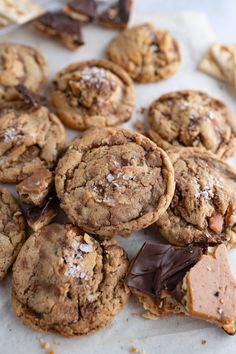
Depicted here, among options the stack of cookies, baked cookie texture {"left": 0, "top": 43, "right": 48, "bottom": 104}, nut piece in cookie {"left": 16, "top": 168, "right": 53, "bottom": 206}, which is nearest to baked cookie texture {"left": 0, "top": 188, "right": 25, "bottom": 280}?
the stack of cookies

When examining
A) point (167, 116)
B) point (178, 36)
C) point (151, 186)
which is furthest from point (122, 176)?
point (178, 36)

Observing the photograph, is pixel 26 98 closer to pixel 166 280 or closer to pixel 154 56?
pixel 154 56

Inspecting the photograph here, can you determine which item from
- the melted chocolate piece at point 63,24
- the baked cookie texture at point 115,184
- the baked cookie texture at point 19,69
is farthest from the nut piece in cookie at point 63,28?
the baked cookie texture at point 115,184

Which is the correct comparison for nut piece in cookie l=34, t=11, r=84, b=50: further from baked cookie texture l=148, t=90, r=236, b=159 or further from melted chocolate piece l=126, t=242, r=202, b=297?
melted chocolate piece l=126, t=242, r=202, b=297

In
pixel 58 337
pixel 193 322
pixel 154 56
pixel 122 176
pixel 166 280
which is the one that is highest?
pixel 154 56

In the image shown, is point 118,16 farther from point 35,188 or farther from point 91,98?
point 35,188

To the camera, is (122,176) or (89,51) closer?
(122,176)

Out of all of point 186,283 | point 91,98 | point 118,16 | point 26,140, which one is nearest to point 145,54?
point 118,16

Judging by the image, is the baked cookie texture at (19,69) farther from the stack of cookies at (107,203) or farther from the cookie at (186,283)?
the cookie at (186,283)
